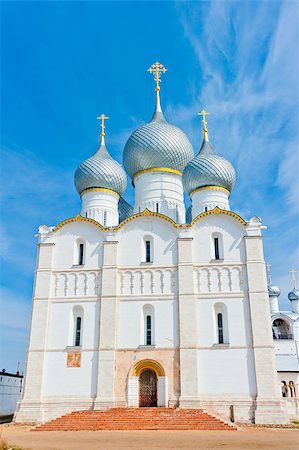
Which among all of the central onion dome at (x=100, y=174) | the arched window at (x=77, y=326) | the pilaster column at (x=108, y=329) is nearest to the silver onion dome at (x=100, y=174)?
the central onion dome at (x=100, y=174)

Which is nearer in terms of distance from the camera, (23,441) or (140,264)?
(23,441)

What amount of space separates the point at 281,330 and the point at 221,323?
848 inches

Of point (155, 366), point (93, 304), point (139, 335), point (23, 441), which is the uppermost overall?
point (93, 304)

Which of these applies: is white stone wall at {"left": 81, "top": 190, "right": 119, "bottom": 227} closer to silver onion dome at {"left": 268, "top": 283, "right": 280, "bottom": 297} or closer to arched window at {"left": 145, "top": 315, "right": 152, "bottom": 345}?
arched window at {"left": 145, "top": 315, "right": 152, "bottom": 345}

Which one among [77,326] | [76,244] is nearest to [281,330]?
[77,326]

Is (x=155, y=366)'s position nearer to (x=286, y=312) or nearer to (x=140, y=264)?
(x=140, y=264)

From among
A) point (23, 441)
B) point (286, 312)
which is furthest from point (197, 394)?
point (286, 312)

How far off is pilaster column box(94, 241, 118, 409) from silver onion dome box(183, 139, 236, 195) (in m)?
5.90

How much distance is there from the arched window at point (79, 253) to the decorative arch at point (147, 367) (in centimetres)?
541

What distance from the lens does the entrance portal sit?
19.0m

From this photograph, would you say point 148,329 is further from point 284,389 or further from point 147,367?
point 284,389

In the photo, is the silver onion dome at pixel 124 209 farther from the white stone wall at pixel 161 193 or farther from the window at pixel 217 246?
the window at pixel 217 246

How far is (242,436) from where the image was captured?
527 inches

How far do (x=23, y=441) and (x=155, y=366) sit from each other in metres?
7.56
